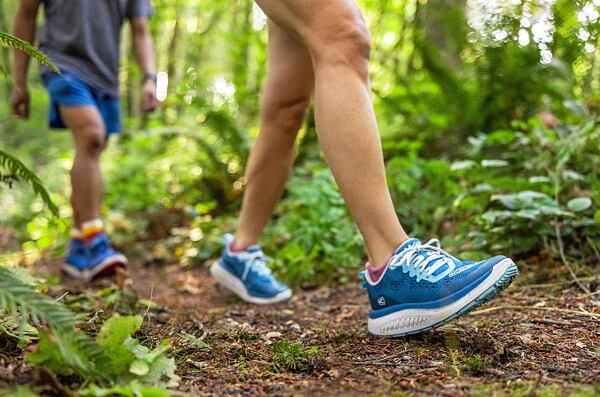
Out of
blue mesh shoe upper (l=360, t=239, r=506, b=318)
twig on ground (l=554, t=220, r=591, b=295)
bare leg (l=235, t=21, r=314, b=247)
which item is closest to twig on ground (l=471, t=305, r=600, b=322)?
twig on ground (l=554, t=220, r=591, b=295)

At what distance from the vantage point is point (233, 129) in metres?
4.88

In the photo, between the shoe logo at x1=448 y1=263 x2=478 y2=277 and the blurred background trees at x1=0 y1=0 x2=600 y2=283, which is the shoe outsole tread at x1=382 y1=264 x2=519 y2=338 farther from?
the blurred background trees at x1=0 y1=0 x2=600 y2=283

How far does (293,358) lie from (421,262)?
1.58ft

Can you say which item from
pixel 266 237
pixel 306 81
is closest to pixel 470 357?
pixel 306 81

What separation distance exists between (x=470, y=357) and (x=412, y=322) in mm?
225

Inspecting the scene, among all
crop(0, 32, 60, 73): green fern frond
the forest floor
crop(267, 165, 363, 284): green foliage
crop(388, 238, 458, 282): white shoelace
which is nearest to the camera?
the forest floor

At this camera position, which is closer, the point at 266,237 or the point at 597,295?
the point at 597,295

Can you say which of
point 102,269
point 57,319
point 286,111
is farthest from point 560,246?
point 102,269

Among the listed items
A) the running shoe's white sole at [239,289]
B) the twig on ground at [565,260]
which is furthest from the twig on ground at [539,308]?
the running shoe's white sole at [239,289]

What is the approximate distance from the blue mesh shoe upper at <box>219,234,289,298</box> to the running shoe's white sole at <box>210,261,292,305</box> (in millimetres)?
15

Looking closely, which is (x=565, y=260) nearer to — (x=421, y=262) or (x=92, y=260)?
(x=421, y=262)

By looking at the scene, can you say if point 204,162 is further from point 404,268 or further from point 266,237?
point 404,268

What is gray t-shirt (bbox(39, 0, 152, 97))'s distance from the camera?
343 cm

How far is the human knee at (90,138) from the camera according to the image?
11.1 ft
